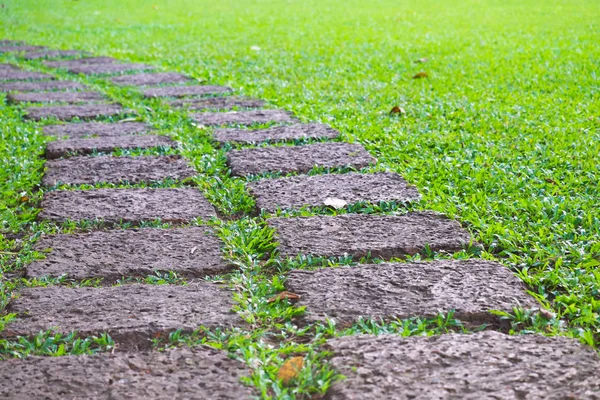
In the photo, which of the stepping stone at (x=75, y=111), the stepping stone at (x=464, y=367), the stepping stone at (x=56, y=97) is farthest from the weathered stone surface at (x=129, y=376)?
the stepping stone at (x=56, y=97)

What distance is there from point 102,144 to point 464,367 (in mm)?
2150

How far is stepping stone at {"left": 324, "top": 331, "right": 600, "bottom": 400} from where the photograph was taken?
1250 mm

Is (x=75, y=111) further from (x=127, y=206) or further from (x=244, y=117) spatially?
(x=127, y=206)

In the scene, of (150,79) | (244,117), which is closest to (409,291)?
(244,117)

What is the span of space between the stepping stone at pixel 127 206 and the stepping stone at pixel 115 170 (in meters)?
0.17

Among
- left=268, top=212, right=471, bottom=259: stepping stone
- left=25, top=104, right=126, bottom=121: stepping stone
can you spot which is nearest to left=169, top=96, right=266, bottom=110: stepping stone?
left=25, top=104, right=126, bottom=121: stepping stone

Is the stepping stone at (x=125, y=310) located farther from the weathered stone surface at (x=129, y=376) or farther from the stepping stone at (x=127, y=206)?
the stepping stone at (x=127, y=206)

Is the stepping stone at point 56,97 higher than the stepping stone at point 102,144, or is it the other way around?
the stepping stone at point 56,97

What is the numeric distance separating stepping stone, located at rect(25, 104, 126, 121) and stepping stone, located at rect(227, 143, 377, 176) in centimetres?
112

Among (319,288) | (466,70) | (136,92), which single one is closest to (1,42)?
(136,92)

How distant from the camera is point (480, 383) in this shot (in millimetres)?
1273

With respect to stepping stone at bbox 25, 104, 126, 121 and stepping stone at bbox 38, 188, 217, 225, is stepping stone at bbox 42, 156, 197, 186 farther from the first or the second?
stepping stone at bbox 25, 104, 126, 121

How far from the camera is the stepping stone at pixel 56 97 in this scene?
403 cm

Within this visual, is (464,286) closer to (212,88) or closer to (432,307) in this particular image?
(432,307)
